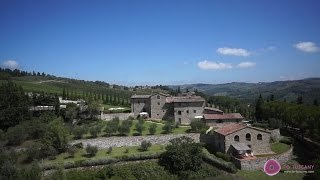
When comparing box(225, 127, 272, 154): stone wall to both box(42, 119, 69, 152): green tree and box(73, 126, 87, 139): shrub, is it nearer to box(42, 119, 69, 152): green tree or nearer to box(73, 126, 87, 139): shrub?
box(73, 126, 87, 139): shrub

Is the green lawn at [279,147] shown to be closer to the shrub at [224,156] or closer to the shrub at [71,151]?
the shrub at [224,156]

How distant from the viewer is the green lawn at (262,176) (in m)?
40.0

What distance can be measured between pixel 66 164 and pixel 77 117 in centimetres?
2127

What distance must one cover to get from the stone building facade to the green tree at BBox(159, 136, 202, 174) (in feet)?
64.7

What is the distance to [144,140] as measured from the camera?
51.9 meters

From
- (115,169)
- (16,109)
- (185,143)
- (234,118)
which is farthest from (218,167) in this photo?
(16,109)

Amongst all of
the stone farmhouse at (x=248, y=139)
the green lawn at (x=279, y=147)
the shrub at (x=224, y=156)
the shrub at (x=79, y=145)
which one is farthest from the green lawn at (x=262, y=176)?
the shrub at (x=79, y=145)

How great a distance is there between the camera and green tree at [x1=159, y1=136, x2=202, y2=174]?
44.2 meters

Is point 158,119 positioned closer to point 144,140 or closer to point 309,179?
point 144,140

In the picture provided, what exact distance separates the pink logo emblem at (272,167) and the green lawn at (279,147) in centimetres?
558

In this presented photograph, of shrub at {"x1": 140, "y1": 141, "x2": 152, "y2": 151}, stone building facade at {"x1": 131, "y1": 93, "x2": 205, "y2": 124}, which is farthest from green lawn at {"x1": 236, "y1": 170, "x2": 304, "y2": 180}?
stone building facade at {"x1": 131, "y1": 93, "x2": 205, "y2": 124}

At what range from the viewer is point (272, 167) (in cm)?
4234

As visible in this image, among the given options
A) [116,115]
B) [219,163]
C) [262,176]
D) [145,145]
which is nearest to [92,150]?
[145,145]

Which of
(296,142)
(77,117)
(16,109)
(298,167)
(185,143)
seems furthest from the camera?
(77,117)
